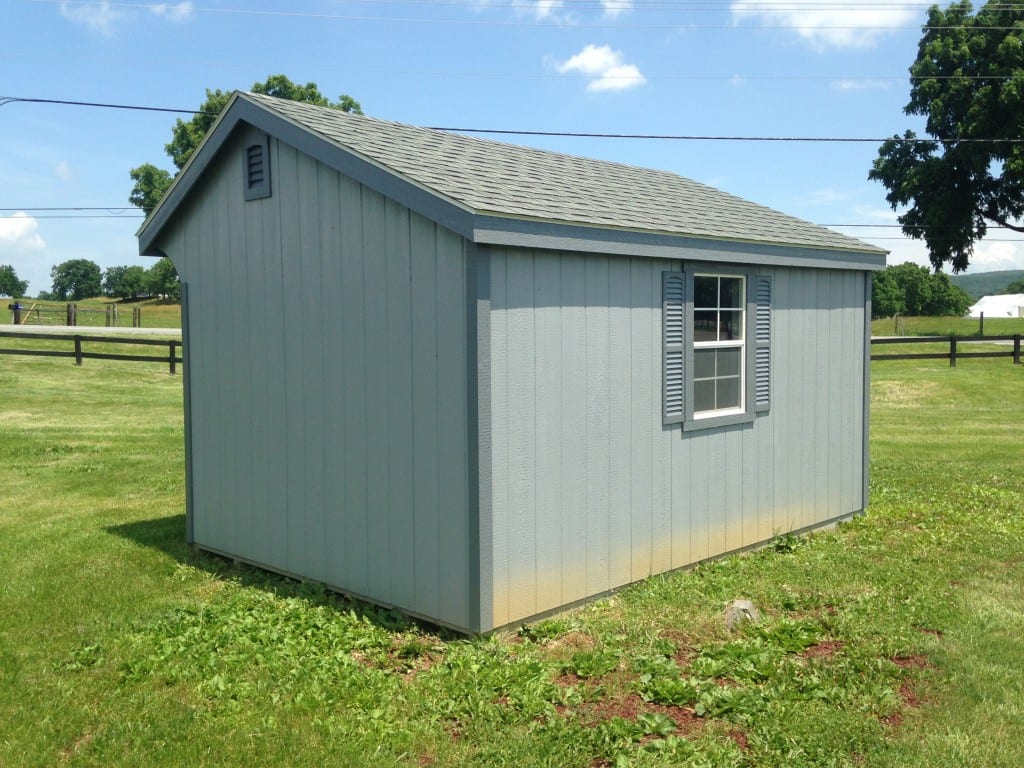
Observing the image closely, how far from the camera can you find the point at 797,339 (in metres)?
8.00

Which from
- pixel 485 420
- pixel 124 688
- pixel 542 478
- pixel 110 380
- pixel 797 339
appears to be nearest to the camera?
pixel 124 688

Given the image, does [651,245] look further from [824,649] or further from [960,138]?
[960,138]

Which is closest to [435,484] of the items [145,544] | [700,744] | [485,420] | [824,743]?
[485,420]

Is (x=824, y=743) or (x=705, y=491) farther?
(x=705, y=491)

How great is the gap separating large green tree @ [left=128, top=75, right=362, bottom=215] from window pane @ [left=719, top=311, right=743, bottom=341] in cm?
3161

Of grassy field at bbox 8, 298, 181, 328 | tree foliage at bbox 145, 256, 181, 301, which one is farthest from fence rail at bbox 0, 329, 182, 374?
tree foliage at bbox 145, 256, 181, 301

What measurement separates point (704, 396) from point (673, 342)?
0.67 meters

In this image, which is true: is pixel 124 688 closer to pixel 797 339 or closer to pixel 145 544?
pixel 145 544

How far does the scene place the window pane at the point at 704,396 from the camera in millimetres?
7070

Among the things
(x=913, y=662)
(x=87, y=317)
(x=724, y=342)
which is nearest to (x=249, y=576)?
(x=724, y=342)

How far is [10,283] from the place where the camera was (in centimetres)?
9900

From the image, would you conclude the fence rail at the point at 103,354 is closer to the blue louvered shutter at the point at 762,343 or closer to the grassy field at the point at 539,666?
the grassy field at the point at 539,666

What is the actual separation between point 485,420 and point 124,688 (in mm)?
2404

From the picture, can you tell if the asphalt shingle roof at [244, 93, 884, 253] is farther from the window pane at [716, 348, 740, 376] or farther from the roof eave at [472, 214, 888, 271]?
the window pane at [716, 348, 740, 376]
